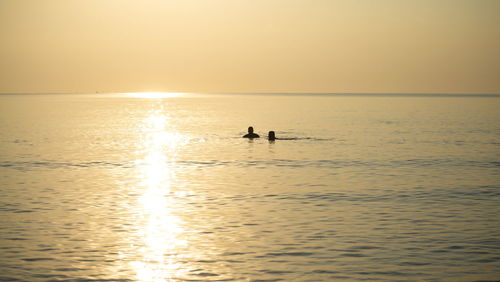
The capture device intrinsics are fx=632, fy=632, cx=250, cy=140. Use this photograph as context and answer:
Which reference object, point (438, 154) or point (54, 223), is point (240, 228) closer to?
point (54, 223)

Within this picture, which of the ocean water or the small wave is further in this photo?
the small wave

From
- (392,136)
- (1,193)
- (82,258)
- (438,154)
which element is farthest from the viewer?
(392,136)

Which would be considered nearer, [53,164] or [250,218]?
→ [250,218]

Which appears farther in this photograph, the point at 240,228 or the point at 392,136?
the point at 392,136

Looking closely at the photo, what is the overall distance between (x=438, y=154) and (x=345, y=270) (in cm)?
3397

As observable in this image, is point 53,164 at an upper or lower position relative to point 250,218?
upper

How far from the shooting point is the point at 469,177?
3409cm

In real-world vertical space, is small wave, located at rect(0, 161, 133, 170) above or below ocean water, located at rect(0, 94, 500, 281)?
above

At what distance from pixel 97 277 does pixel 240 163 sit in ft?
86.6

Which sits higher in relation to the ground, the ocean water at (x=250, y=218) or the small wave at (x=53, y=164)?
the small wave at (x=53, y=164)

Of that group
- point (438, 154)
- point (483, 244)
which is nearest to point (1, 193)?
point (483, 244)

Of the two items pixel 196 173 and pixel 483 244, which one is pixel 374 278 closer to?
pixel 483 244

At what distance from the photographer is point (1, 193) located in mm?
28109

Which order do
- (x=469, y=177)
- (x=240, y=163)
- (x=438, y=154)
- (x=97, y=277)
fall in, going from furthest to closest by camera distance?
(x=438, y=154) < (x=240, y=163) < (x=469, y=177) < (x=97, y=277)
